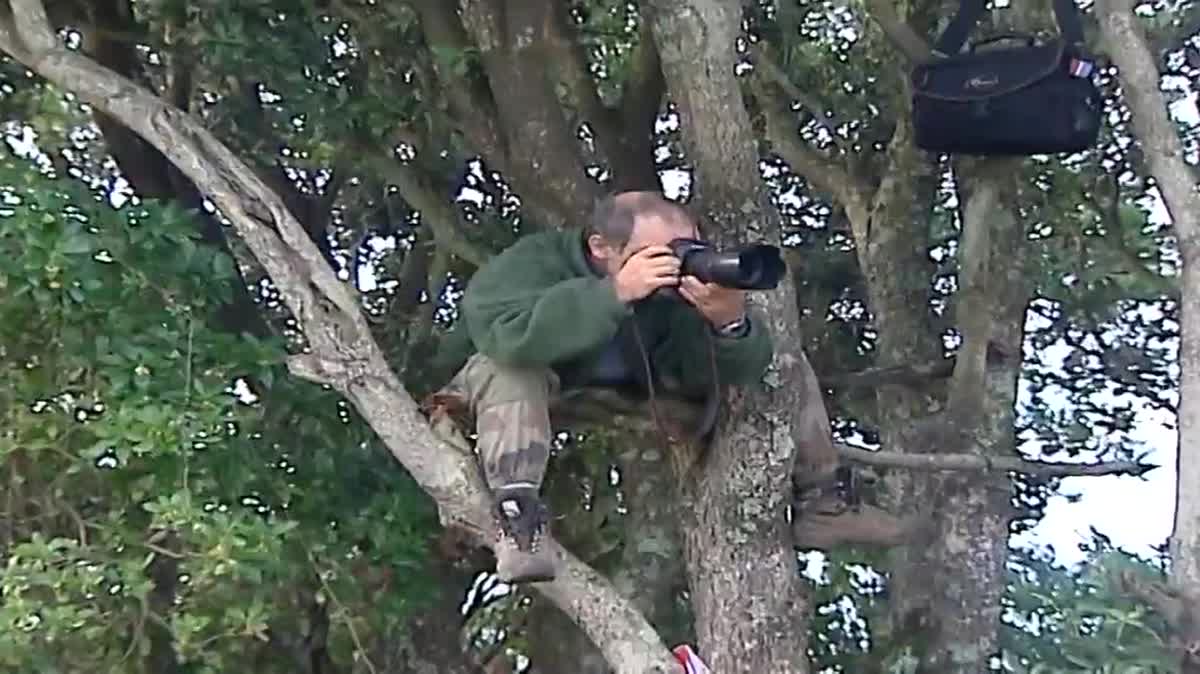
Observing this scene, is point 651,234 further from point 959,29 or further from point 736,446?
point 959,29

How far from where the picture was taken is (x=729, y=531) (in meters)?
2.76

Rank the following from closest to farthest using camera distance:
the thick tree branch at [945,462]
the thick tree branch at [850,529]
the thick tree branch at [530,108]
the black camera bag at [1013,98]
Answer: the thick tree branch at [850,529] → the black camera bag at [1013,98] → the thick tree branch at [945,462] → the thick tree branch at [530,108]

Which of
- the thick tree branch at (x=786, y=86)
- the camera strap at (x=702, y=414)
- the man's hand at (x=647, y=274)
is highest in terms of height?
the thick tree branch at (x=786, y=86)

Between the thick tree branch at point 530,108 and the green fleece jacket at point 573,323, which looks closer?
the green fleece jacket at point 573,323

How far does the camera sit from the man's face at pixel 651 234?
256cm

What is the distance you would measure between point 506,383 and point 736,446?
0.39 m

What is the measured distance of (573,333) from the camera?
8.20ft

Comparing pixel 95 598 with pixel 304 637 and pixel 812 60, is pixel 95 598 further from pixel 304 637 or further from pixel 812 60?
pixel 812 60

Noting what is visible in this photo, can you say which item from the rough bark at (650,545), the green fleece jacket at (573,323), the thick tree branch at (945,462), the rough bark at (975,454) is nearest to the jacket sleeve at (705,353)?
the green fleece jacket at (573,323)

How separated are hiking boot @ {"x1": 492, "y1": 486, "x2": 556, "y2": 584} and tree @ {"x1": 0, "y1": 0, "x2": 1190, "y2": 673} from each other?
0.19ft

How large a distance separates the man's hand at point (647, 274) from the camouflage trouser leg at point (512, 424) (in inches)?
10.2

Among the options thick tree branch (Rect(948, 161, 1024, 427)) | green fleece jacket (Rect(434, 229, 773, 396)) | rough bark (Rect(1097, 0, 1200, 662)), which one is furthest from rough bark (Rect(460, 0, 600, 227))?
rough bark (Rect(1097, 0, 1200, 662))

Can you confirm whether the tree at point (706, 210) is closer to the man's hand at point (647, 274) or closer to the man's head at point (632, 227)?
the man's head at point (632, 227)

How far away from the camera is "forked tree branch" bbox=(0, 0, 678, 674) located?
2643 millimetres
